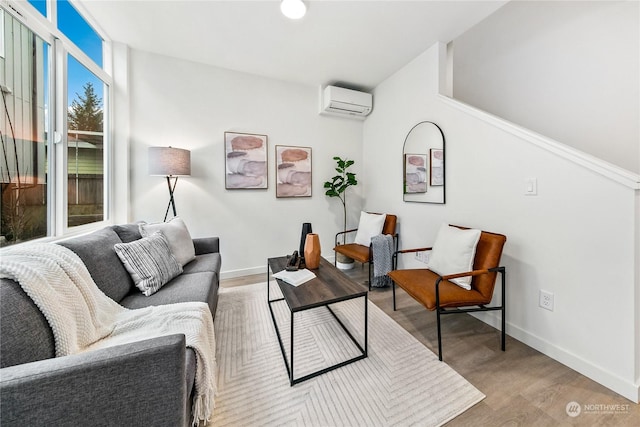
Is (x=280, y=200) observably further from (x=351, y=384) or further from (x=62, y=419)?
(x=62, y=419)

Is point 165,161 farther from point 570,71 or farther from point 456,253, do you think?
point 570,71

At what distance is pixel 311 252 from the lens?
1984 mm

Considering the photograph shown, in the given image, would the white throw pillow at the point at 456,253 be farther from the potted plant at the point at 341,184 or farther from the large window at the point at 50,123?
the large window at the point at 50,123

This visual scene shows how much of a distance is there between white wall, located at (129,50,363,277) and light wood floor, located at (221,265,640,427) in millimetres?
2029

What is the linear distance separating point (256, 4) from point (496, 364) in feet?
10.7

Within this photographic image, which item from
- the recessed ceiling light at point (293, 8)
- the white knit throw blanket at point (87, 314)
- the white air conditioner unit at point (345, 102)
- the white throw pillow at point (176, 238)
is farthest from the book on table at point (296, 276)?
the white air conditioner unit at point (345, 102)

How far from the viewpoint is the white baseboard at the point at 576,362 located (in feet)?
4.27

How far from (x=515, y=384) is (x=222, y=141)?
3.47 metres

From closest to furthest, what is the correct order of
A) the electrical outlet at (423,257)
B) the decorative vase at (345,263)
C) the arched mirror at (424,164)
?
the arched mirror at (424,164)
the electrical outlet at (423,257)
the decorative vase at (345,263)

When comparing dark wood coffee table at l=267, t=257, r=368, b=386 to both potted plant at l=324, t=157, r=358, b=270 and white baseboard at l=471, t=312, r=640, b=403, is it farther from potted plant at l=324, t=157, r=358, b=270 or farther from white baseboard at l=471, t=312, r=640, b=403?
potted plant at l=324, t=157, r=358, b=270

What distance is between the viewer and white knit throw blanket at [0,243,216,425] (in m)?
0.87

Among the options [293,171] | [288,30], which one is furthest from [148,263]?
[288,30]

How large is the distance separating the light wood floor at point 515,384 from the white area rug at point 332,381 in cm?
8

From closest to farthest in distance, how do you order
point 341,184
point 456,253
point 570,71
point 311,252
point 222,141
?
point 456,253 → point 311,252 → point 570,71 → point 222,141 → point 341,184
